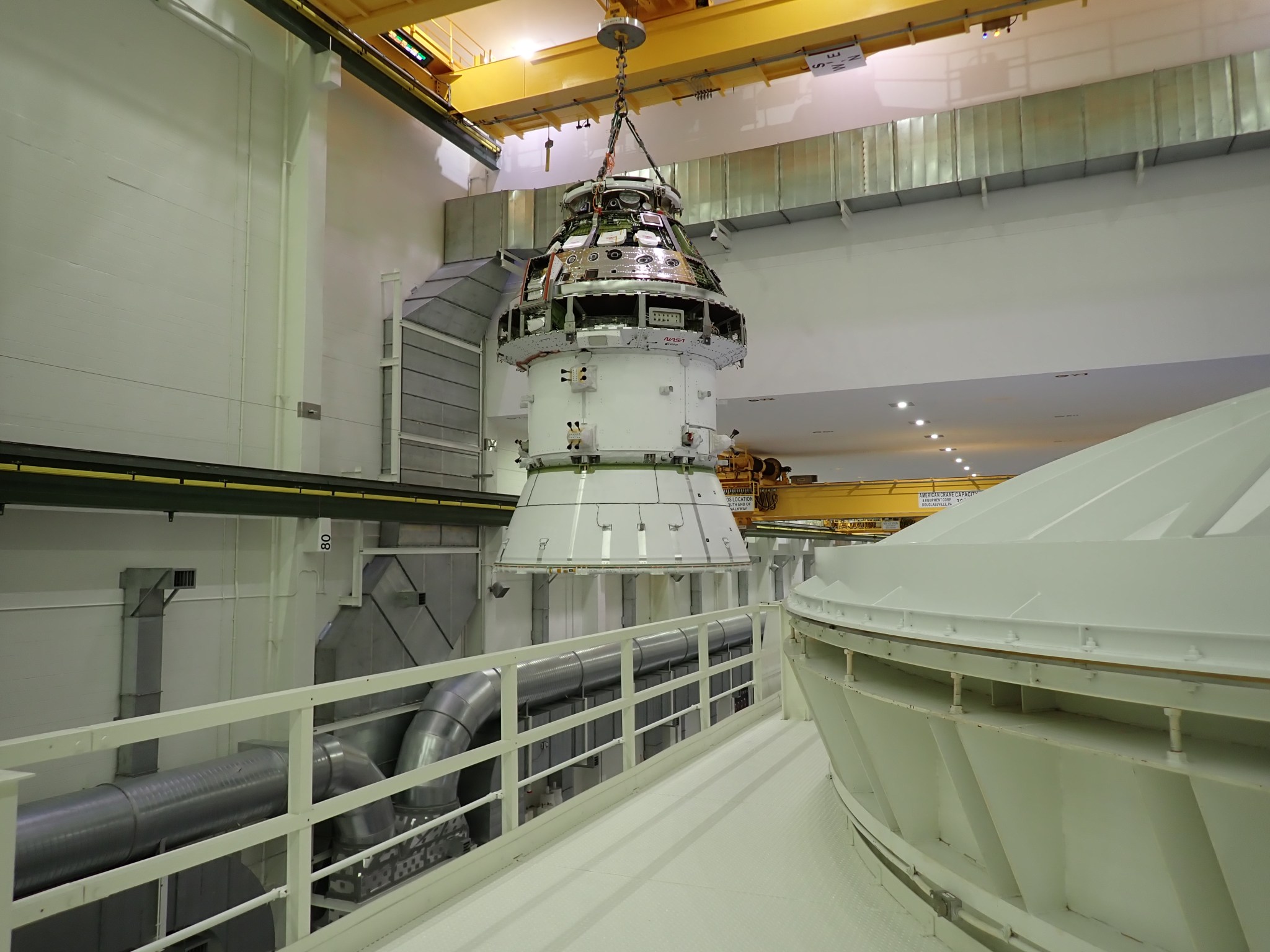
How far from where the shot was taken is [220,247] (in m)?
9.70

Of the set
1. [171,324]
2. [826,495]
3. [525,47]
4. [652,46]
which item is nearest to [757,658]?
[826,495]

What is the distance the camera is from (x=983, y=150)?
1078 centimetres

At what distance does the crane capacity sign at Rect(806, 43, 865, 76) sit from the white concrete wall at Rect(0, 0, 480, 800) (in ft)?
22.3

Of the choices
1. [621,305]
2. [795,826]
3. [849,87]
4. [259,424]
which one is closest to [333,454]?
[259,424]

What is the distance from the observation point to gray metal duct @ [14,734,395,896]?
21.5 ft

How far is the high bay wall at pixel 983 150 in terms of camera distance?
32.1 feet

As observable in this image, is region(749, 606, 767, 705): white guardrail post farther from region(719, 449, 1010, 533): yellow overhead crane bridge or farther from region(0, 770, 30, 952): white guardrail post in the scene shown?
region(0, 770, 30, 952): white guardrail post

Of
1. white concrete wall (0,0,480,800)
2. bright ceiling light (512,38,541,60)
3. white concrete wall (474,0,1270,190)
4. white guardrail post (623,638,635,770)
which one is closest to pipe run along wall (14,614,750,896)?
white concrete wall (0,0,480,800)

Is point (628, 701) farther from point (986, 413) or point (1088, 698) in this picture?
point (986, 413)

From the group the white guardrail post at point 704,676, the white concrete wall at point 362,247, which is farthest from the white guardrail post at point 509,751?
the white concrete wall at point 362,247

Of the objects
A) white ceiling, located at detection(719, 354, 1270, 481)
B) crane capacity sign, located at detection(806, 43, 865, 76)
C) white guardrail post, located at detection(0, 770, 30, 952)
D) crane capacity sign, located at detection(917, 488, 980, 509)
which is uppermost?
crane capacity sign, located at detection(806, 43, 865, 76)

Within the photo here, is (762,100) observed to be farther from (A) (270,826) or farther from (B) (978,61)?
(A) (270,826)

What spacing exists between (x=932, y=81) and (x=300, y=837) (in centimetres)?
1309

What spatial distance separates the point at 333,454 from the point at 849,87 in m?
9.74
